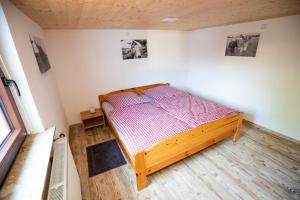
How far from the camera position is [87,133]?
2.97 meters

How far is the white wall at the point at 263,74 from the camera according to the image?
2340mm

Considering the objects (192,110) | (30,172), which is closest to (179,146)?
(192,110)

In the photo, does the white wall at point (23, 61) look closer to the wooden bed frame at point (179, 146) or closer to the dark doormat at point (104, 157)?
the dark doormat at point (104, 157)

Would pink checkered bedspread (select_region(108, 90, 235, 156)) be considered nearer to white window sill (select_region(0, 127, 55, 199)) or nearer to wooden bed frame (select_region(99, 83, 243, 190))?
wooden bed frame (select_region(99, 83, 243, 190))

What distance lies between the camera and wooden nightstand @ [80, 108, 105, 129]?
9.75 feet

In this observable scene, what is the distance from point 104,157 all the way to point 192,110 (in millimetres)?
1664

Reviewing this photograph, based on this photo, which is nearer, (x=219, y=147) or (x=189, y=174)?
(x=189, y=174)

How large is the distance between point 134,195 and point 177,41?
364 centimetres

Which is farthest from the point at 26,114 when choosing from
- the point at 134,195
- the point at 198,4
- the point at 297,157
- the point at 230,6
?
the point at 297,157

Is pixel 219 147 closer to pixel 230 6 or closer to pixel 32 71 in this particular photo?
pixel 230 6

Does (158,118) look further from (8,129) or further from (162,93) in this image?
(8,129)

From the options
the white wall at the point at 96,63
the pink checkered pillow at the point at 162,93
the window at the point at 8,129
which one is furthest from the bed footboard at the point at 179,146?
the white wall at the point at 96,63

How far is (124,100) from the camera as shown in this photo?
9.93 ft

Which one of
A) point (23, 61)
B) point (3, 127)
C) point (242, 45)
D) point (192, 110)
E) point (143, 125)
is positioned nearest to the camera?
point (3, 127)
